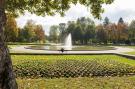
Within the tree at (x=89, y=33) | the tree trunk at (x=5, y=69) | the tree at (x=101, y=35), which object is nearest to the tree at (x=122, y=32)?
the tree at (x=101, y=35)

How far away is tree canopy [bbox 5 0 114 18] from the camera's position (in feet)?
41.8

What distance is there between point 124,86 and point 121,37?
9209 centimetres

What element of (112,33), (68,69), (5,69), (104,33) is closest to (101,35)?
(104,33)

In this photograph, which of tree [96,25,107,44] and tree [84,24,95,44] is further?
tree [84,24,95,44]

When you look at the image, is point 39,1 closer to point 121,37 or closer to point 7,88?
point 7,88

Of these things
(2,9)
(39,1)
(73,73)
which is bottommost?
(73,73)

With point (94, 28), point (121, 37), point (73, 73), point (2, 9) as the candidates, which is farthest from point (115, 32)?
point (2, 9)

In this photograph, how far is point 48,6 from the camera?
16.0 metres

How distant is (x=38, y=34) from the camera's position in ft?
383

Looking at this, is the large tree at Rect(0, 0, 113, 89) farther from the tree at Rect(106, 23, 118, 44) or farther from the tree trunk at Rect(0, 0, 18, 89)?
the tree at Rect(106, 23, 118, 44)

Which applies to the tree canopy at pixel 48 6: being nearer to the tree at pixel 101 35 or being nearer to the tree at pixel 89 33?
the tree at pixel 101 35

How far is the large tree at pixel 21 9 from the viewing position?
6.55 metres

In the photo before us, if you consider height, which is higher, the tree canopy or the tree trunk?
the tree canopy

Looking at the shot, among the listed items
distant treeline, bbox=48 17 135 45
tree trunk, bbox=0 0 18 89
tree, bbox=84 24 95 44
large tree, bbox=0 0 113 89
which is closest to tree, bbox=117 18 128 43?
distant treeline, bbox=48 17 135 45
